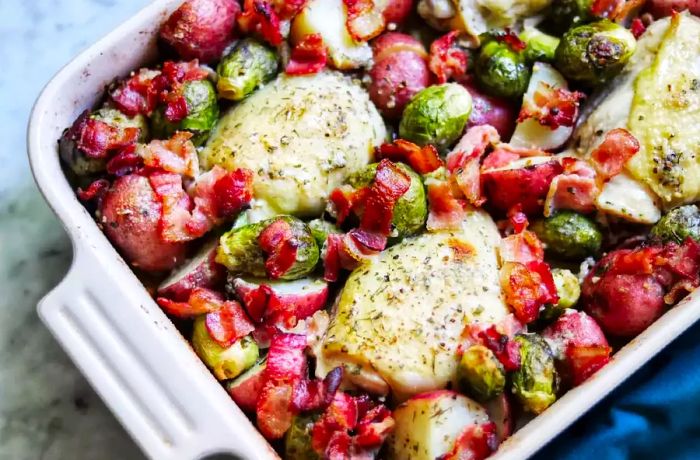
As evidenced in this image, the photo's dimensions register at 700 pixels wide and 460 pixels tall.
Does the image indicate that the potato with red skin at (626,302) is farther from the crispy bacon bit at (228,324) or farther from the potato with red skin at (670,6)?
the crispy bacon bit at (228,324)

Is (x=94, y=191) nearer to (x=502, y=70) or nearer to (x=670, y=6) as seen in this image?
(x=502, y=70)

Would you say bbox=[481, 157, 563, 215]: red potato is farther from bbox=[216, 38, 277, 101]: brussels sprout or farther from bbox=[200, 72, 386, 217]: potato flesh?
bbox=[216, 38, 277, 101]: brussels sprout

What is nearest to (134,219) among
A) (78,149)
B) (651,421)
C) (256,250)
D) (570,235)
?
(78,149)

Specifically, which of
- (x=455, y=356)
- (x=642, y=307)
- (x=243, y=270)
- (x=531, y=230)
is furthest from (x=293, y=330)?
(x=642, y=307)

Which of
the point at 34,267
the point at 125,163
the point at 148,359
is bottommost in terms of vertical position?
the point at 34,267

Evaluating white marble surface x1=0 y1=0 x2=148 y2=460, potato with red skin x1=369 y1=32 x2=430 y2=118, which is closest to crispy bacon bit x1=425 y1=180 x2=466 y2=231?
potato with red skin x1=369 y1=32 x2=430 y2=118

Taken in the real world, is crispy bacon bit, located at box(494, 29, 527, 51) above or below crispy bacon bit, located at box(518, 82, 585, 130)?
above
